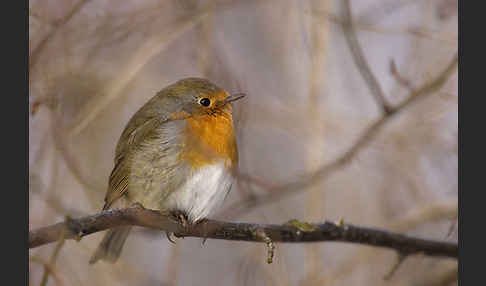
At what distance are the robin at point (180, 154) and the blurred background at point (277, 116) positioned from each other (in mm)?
121

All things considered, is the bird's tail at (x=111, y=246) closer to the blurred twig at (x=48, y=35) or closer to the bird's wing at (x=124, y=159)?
the bird's wing at (x=124, y=159)

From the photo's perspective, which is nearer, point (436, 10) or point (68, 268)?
point (68, 268)

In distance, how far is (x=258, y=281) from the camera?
2512mm

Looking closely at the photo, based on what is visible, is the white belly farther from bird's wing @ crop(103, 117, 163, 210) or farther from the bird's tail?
the bird's tail

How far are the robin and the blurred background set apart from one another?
4.8 inches

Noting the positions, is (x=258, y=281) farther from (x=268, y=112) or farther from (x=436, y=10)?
(x=436, y=10)

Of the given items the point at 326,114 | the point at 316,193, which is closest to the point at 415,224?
the point at 316,193

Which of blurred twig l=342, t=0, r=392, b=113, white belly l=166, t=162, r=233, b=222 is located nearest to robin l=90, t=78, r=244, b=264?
white belly l=166, t=162, r=233, b=222

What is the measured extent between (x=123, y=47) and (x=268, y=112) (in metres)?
0.84

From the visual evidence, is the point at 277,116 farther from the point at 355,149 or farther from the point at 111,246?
the point at 111,246

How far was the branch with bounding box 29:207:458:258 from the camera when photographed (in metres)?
1.41

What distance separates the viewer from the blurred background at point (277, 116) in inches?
86.9

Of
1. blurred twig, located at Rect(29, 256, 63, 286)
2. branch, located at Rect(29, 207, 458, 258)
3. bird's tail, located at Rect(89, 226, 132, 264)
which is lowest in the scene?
bird's tail, located at Rect(89, 226, 132, 264)

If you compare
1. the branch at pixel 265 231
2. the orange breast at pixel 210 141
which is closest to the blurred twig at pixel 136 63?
the orange breast at pixel 210 141
